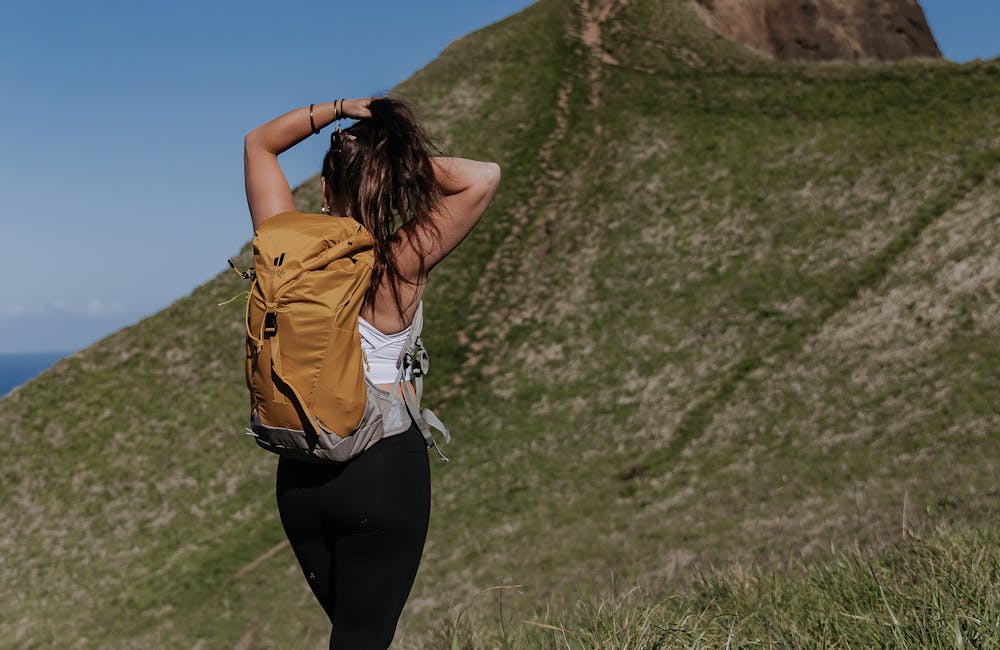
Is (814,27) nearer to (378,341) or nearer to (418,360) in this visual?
(418,360)

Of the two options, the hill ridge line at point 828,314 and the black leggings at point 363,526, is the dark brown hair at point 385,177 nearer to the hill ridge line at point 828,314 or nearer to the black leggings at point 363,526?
the black leggings at point 363,526

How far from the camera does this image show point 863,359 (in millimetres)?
20172

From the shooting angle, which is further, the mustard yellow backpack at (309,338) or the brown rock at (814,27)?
the brown rock at (814,27)

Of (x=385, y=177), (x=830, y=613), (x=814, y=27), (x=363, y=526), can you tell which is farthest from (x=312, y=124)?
(x=814, y=27)

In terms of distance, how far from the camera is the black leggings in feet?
10.3

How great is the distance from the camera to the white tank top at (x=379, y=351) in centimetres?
336

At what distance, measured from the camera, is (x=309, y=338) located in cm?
295

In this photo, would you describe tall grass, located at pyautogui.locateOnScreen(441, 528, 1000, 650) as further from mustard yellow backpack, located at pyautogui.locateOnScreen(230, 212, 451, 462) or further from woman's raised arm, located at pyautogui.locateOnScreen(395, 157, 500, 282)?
woman's raised arm, located at pyautogui.locateOnScreen(395, 157, 500, 282)

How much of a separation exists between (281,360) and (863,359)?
785 inches

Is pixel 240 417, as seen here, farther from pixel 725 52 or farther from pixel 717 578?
pixel 725 52

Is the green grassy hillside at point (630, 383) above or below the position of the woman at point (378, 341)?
below

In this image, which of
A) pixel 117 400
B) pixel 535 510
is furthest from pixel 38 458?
pixel 535 510

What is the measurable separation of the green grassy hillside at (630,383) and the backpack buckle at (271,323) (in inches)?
231

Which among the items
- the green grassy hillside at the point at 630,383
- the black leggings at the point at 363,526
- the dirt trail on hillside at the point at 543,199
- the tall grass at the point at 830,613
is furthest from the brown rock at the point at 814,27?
the black leggings at the point at 363,526
